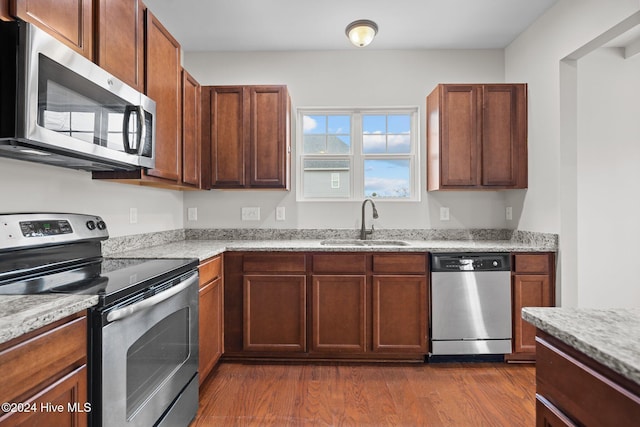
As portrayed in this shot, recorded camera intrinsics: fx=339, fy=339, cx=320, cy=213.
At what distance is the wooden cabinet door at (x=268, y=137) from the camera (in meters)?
2.88

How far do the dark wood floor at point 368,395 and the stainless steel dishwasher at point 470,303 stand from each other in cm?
18

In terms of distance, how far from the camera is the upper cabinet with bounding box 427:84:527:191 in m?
2.87

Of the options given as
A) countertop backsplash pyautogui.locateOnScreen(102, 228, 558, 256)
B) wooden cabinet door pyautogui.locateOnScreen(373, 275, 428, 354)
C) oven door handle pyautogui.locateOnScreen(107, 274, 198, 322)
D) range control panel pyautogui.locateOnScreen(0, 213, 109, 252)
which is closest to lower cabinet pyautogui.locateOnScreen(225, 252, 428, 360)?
wooden cabinet door pyautogui.locateOnScreen(373, 275, 428, 354)

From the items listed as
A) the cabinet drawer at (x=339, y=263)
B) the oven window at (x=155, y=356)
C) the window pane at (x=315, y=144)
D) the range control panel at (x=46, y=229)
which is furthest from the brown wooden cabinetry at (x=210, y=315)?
the window pane at (x=315, y=144)

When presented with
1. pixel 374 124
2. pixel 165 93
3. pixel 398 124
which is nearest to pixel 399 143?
pixel 398 124

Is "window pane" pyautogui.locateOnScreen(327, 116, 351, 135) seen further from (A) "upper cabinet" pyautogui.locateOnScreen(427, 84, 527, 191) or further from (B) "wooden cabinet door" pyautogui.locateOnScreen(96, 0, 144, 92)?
(B) "wooden cabinet door" pyautogui.locateOnScreen(96, 0, 144, 92)

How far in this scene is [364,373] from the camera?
2471 mm

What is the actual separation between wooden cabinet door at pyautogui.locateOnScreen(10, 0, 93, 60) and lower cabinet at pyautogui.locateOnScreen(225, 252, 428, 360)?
5.40 ft

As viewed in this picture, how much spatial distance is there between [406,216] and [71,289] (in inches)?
106

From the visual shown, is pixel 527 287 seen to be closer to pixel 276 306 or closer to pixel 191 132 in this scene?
pixel 276 306

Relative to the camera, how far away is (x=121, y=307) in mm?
1233

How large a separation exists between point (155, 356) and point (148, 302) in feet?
→ 0.96

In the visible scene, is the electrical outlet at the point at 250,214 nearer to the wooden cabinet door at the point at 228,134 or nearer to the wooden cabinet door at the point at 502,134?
the wooden cabinet door at the point at 228,134

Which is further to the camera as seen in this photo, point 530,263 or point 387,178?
point 387,178
